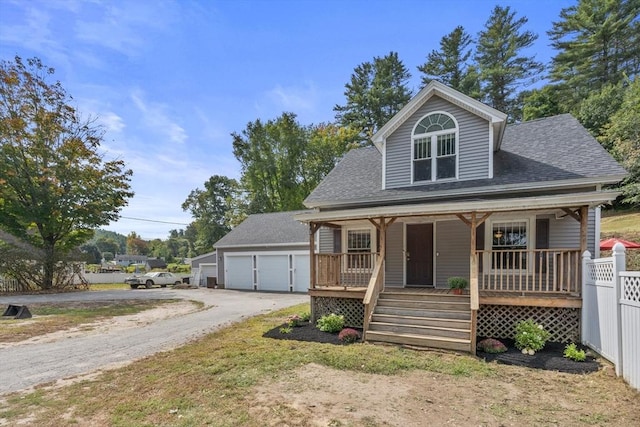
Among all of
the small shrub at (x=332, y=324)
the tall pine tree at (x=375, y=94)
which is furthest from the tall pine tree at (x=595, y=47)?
the small shrub at (x=332, y=324)

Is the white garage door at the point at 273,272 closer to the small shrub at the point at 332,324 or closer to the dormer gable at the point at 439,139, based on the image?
the dormer gable at the point at 439,139

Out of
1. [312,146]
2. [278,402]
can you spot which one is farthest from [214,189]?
[278,402]

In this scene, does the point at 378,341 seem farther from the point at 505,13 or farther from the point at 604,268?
the point at 505,13

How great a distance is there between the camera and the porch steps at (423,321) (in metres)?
6.89

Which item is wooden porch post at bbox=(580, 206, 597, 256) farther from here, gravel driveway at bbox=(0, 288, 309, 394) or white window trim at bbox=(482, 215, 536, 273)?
gravel driveway at bbox=(0, 288, 309, 394)

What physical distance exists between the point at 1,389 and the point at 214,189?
143 ft

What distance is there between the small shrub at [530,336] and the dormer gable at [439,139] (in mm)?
4301

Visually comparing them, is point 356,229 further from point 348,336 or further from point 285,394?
point 285,394

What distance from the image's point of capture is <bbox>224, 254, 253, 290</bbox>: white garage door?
21.8 m

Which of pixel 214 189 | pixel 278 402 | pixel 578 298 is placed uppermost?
pixel 214 189

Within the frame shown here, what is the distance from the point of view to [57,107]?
21109mm

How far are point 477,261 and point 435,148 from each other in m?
4.02

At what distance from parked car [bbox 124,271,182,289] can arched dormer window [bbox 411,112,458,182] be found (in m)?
24.4

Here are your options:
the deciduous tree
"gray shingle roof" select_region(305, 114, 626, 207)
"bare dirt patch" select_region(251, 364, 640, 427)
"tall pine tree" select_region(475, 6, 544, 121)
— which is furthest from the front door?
the deciduous tree
